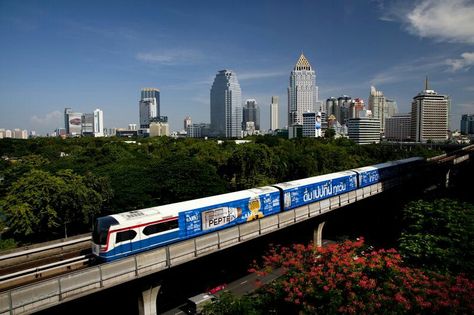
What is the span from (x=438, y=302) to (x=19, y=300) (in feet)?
58.5

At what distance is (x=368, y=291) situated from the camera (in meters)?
14.5

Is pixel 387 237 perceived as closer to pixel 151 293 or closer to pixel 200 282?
pixel 200 282

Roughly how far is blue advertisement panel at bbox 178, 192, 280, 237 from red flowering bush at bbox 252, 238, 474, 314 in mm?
7771

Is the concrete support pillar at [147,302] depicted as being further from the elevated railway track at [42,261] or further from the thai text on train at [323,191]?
the thai text on train at [323,191]

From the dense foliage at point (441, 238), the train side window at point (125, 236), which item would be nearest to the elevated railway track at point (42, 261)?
the train side window at point (125, 236)

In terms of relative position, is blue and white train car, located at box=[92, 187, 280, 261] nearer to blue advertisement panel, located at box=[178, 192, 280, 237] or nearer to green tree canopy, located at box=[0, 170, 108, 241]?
blue advertisement panel, located at box=[178, 192, 280, 237]

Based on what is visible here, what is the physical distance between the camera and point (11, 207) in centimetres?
3008

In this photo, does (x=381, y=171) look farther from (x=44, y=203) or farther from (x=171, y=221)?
(x=44, y=203)

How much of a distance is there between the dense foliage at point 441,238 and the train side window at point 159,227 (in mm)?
15443

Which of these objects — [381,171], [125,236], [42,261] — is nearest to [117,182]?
[42,261]

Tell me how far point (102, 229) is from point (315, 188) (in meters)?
22.9

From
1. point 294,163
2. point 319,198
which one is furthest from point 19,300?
point 294,163

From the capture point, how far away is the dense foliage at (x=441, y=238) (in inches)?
762

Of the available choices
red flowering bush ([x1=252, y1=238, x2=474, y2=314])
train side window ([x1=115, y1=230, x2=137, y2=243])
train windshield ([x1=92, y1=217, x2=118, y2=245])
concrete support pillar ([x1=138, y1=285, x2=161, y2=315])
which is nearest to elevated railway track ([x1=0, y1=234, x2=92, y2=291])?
train windshield ([x1=92, y1=217, x2=118, y2=245])
